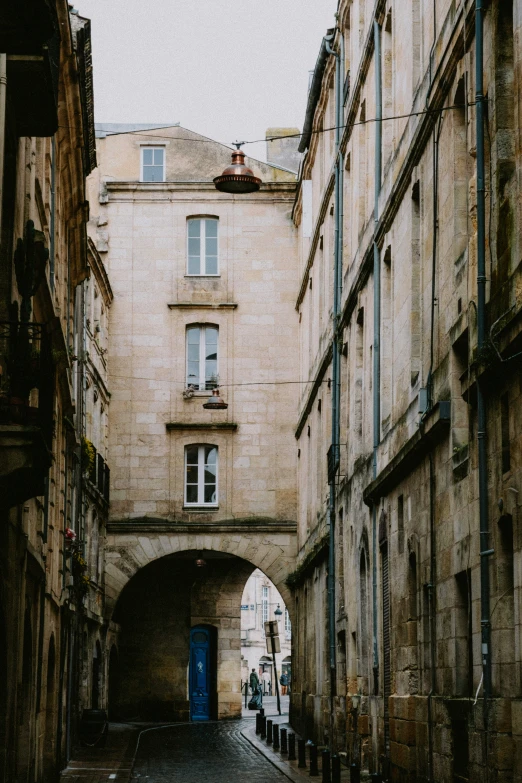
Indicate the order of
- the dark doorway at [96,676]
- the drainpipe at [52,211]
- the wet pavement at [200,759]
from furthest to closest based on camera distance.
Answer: the dark doorway at [96,676], the wet pavement at [200,759], the drainpipe at [52,211]

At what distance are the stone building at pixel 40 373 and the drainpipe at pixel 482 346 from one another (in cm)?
399

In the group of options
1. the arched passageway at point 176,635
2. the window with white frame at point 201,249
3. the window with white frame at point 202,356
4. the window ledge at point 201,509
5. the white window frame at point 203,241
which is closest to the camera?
the window ledge at point 201,509

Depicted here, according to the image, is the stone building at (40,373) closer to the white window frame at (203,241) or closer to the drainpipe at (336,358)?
the drainpipe at (336,358)

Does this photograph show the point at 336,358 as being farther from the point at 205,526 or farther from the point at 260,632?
the point at 260,632

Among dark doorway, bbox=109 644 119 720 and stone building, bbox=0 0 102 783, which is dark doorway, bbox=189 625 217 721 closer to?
dark doorway, bbox=109 644 119 720

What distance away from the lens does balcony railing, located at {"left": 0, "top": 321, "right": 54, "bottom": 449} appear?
12.2m

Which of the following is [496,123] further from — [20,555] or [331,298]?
[331,298]

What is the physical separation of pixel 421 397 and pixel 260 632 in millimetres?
78874

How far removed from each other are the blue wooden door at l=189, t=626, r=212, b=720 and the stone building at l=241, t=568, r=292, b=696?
140 feet

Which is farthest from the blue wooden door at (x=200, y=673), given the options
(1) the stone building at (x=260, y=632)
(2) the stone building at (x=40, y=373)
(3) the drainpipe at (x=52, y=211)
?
→ (1) the stone building at (x=260, y=632)

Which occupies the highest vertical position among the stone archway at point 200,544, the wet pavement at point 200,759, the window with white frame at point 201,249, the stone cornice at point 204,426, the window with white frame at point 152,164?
the window with white frame at point 152,164

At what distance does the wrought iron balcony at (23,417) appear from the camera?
12.0m

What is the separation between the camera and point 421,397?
1792cm

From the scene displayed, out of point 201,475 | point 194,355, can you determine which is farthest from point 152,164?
point 201,475
